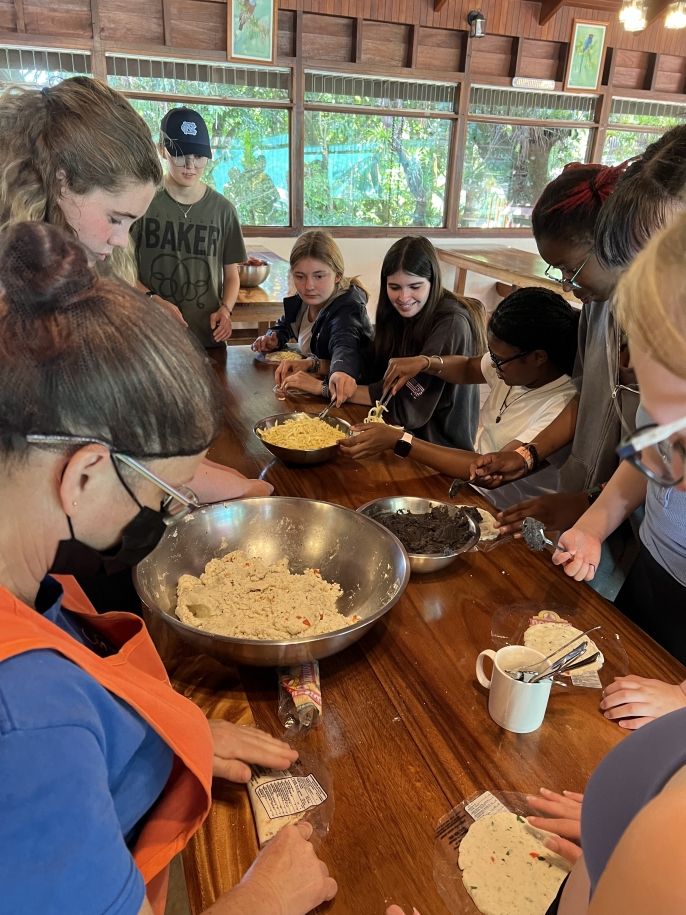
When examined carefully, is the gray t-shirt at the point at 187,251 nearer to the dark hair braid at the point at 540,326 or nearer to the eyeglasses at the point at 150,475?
the dark hair braid at the point at 540,326

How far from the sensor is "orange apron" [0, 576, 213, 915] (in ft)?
2.21

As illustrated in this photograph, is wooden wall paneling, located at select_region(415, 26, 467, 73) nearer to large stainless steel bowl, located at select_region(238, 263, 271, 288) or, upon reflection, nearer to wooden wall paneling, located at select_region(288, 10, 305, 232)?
wooden wall paneling, located at select_region(288, 10, 305, 232)

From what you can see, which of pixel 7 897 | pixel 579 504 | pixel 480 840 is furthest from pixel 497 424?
pixel 7 897

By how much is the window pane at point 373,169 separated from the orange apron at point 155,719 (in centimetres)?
674

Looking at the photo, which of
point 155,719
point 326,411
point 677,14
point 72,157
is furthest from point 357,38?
point 155,719

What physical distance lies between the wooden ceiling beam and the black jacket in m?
5.68

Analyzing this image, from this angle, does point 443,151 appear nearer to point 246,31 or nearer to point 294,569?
point 246,31

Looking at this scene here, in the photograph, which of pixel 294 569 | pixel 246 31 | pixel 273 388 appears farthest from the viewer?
pixel 246 31

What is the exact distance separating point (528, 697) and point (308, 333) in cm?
262

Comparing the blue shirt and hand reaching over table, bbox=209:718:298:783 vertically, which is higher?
the blue shirt

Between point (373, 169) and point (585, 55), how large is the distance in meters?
2.84

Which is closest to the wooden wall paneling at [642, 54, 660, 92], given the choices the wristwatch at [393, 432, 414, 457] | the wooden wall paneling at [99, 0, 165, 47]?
the wooden wall paneling at [99, 0, 165, 47]

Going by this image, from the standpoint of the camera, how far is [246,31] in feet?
19.4

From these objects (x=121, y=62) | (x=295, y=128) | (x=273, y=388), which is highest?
(x=121, y=62)
